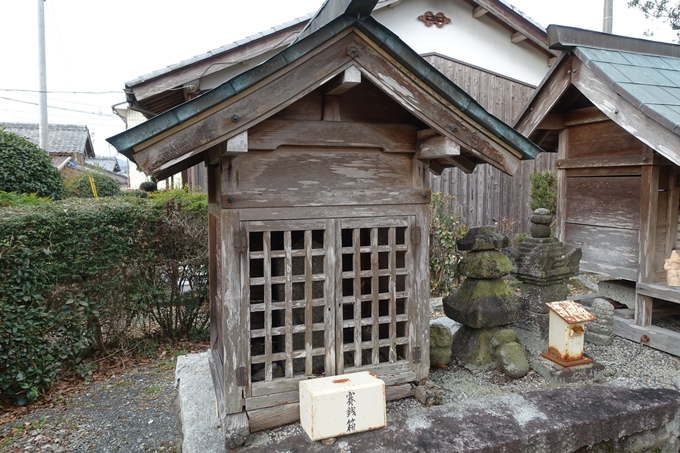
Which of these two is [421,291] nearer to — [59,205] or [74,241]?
[74,241]

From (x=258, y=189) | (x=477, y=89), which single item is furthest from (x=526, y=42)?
(x=258, y=189)

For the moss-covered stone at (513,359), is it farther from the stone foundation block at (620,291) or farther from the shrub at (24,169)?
the shrub at (24,169)

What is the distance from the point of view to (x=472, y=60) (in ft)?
34.3

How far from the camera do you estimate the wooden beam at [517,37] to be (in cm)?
1043

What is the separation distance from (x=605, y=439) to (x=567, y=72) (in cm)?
396

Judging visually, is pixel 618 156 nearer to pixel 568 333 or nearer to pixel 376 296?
pixel 568 333

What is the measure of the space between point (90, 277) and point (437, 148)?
4858mm

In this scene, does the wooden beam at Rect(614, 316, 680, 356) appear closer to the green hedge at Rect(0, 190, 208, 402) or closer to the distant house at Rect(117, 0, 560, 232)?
the distant house at Rect(117, 0, 560, 232)

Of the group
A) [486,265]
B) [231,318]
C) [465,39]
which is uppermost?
[465,39]

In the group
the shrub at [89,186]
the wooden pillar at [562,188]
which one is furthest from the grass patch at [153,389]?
the shrub at [89,186]

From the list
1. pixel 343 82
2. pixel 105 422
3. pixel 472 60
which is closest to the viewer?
pixel 343 82

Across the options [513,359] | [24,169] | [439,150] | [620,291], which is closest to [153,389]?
[513,359]

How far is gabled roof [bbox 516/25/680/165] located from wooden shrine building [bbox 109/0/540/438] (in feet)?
5.45

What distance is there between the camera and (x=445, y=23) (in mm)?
10039
